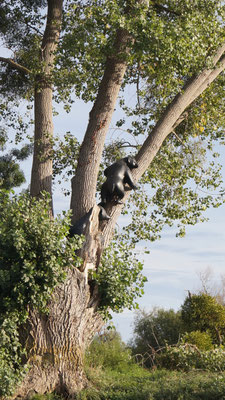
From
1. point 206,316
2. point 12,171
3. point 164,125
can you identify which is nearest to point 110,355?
point 206,316

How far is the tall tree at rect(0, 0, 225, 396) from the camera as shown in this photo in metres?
9.05

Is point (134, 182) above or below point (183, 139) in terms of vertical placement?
below

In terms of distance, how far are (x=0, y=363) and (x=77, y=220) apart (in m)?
2.92

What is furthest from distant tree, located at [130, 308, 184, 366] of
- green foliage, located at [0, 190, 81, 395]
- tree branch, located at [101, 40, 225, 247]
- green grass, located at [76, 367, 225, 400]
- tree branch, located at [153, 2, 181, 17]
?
tree branch, located at [153, 2, 181, 17]

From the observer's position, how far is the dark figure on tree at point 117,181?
10297mm

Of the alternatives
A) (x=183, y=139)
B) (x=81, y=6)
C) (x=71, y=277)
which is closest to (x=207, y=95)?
(x=183, y=139)

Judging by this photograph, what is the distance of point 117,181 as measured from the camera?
1035cm

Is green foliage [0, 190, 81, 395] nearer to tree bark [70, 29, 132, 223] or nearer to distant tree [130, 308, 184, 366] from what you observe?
tree bark [70, 29, 132, 223]

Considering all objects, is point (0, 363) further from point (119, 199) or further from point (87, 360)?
point (119, 199)

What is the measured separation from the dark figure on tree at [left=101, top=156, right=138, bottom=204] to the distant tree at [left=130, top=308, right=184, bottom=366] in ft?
21.7

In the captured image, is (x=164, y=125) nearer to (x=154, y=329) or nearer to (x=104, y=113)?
(x=104, y=113)

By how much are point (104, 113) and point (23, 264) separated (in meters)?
3.76

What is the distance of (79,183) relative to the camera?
10.1m

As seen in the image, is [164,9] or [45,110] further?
[164,9]
